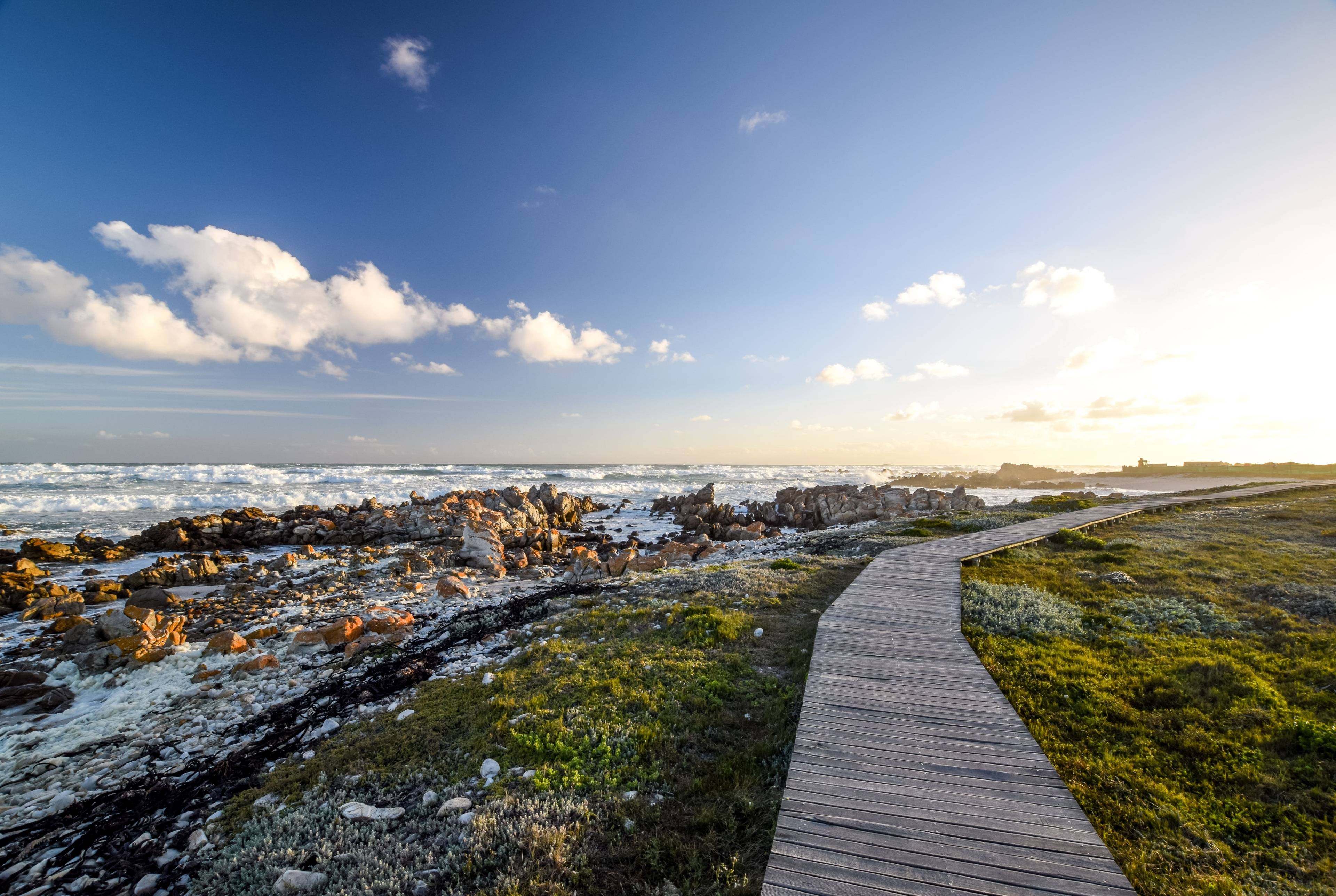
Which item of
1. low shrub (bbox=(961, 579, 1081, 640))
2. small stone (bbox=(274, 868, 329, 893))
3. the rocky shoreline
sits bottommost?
the rocky shoreline

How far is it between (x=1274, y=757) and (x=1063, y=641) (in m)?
3.27

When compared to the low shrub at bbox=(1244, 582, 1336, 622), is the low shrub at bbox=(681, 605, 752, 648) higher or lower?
lower

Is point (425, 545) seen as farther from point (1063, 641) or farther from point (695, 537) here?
point (1063, 641)

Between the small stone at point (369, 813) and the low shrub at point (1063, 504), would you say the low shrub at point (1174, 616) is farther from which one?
the low shrub at point (1063, 504)

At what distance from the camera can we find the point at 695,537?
30.2 metres

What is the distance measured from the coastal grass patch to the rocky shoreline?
1.15 m

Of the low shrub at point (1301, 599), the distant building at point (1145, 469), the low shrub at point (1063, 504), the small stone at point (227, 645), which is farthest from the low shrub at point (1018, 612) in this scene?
the distant building at point (1145, 469)

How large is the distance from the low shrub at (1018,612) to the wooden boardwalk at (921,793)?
183cm

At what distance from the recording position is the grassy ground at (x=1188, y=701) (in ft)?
14.7

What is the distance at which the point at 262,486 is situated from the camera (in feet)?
176

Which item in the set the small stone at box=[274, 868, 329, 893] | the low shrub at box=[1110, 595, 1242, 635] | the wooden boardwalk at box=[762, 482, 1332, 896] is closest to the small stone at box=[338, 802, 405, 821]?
the small stone at box=[274, 868, 329, 893]

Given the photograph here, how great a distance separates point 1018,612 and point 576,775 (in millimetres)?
9627

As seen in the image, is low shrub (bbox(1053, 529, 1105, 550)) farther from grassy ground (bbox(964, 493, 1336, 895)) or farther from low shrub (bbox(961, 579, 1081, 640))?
low shrub (bbox(961, 579, 1081, 640))

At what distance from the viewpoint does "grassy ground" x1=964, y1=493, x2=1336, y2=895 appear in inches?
Result: 177
